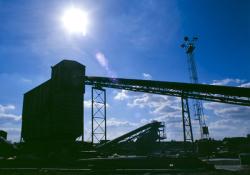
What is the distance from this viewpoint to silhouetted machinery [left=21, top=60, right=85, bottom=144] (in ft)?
84.8

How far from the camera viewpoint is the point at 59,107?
26000 mm

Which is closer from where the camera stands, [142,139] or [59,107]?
[59,107]

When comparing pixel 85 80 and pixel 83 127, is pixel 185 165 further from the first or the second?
pixel 85 80

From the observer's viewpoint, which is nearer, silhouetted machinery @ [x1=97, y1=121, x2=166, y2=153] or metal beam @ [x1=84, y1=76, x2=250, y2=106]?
metal beam @ [x1=84, y1=76, x2=250, y2=106]

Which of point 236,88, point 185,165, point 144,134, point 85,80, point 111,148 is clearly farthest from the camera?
point 144,134

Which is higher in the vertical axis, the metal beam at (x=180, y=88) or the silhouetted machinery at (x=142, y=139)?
the metal beam at (x=180, y=88)

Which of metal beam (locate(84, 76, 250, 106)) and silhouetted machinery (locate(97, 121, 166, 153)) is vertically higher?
metal beam (locate(84, 76, 250, 106))

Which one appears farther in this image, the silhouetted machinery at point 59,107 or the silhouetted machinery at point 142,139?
the silhouetted machinery at point 142,139

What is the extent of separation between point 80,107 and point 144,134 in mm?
14918

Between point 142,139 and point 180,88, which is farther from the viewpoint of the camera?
point 142,139

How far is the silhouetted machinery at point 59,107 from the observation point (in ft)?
84.8

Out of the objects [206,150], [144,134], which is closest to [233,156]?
[206,150]

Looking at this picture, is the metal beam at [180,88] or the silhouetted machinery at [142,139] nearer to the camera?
the metal beam at [180,88]

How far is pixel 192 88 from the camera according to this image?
25141 mm
